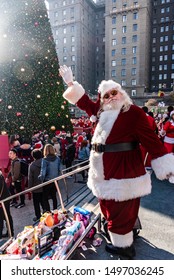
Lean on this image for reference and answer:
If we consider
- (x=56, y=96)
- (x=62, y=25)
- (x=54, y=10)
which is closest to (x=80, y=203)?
(x=56, y=96)

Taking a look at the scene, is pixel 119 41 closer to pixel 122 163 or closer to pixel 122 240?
pixel 122 163

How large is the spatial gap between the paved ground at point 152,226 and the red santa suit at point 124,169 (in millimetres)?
473

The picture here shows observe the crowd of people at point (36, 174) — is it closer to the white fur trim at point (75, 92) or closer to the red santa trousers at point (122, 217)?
the white fur trim at point (75, 92)

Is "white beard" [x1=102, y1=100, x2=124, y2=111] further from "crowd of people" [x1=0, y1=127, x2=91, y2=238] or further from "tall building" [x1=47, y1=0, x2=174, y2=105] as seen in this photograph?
"tall building" [x1=47, y1=0, x2=174, y2=105]

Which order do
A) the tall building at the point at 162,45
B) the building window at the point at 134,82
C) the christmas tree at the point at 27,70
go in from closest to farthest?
1. the christmas tree at the point at 27,70
2. the building window at the point at 134,82
3. the tall building at the point at 162,45

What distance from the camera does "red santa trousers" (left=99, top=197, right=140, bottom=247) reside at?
7.59 feet

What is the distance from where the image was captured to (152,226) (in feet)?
10.7

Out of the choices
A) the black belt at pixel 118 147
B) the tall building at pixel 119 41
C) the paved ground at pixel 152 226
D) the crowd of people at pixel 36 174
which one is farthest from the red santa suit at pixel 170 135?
the tall building at pixel 119 41

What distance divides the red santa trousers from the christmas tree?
22.3 ft

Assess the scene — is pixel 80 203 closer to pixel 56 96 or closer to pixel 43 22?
pixel 56 96

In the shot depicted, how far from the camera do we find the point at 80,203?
4.36m

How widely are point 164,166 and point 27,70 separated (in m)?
7.67

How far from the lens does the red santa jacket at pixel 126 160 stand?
226 centimetres
